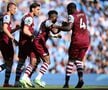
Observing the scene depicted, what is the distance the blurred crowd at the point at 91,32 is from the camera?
8.24 meters

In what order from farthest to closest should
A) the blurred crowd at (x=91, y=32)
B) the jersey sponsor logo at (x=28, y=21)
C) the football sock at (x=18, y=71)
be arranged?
1. the blurred crowd at (x=91, y=32)
2. the football sock at (x=18, y=71)
3. the jersey sponsor logo at (x=28, y=21)

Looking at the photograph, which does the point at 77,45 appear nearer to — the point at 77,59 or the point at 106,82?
the point at 77,59

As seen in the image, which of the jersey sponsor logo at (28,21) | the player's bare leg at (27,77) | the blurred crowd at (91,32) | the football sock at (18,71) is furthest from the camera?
the blurred crowd at (91,32)

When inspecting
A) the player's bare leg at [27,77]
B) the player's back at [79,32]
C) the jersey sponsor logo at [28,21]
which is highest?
the jersey sponsor logo at [28,21]

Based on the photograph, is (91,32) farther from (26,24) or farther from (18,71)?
(18,71)

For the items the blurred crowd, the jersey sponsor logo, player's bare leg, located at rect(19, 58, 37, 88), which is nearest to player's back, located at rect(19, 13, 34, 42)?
the jersey sponsor logo

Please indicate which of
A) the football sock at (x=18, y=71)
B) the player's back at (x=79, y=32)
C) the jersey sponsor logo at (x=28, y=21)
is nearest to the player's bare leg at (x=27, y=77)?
the football sock at (x=18, y=71)

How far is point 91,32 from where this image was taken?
8.79m

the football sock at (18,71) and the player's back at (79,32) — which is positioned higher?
the player's back at (79,32)

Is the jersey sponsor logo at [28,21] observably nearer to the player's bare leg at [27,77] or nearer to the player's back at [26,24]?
the player's back at [26,24]

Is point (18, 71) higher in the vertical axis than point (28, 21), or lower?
lower

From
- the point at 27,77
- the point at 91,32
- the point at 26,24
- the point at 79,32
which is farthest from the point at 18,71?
the point at 91,32

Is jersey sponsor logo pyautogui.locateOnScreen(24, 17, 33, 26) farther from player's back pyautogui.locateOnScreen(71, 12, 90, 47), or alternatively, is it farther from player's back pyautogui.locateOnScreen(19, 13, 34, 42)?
player's back pyautogui.locateOnScreen(71, 12, 90, 47)

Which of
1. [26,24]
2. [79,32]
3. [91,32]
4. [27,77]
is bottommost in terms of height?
[27,77]
